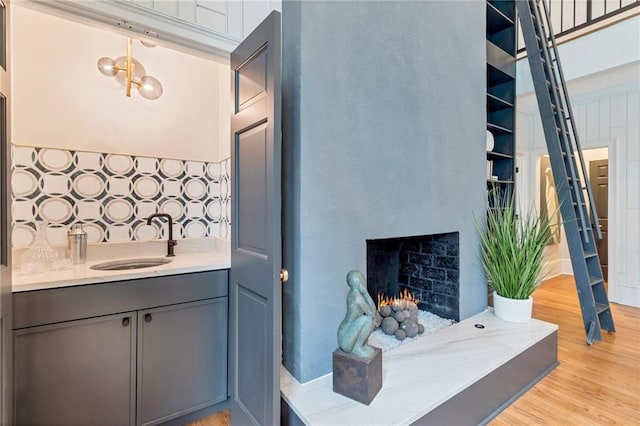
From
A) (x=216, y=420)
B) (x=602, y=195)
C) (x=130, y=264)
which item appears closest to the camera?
(x=216, y=420)

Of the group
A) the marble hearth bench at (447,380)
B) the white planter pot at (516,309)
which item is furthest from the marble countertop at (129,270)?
the white planter pot at (516,309)

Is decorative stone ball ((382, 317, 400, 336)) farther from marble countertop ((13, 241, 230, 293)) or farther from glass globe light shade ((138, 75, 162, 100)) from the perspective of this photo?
glass globe light shade ((138, 75, 162, 100))

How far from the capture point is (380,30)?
1845 millimetres

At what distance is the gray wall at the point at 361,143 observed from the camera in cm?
154

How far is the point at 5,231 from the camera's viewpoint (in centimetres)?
129

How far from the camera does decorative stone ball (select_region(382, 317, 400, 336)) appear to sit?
6.98 feet

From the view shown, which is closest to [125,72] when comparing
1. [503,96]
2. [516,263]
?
[516,263]

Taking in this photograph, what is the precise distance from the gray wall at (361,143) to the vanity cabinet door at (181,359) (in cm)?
49

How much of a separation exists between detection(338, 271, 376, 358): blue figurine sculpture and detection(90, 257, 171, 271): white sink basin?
1378 mm

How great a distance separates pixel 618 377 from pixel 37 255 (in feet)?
12.1

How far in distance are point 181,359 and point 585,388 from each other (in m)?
2.48

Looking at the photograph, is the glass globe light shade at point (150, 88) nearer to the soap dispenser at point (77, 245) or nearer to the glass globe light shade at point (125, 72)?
the glass globe light shade at point (125, 72)

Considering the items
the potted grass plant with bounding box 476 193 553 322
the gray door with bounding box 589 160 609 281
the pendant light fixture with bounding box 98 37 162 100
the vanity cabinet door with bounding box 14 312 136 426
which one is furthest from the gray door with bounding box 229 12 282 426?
the gray door with bounding box 589 160 609 281

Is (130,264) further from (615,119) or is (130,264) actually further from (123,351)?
(615,119)
